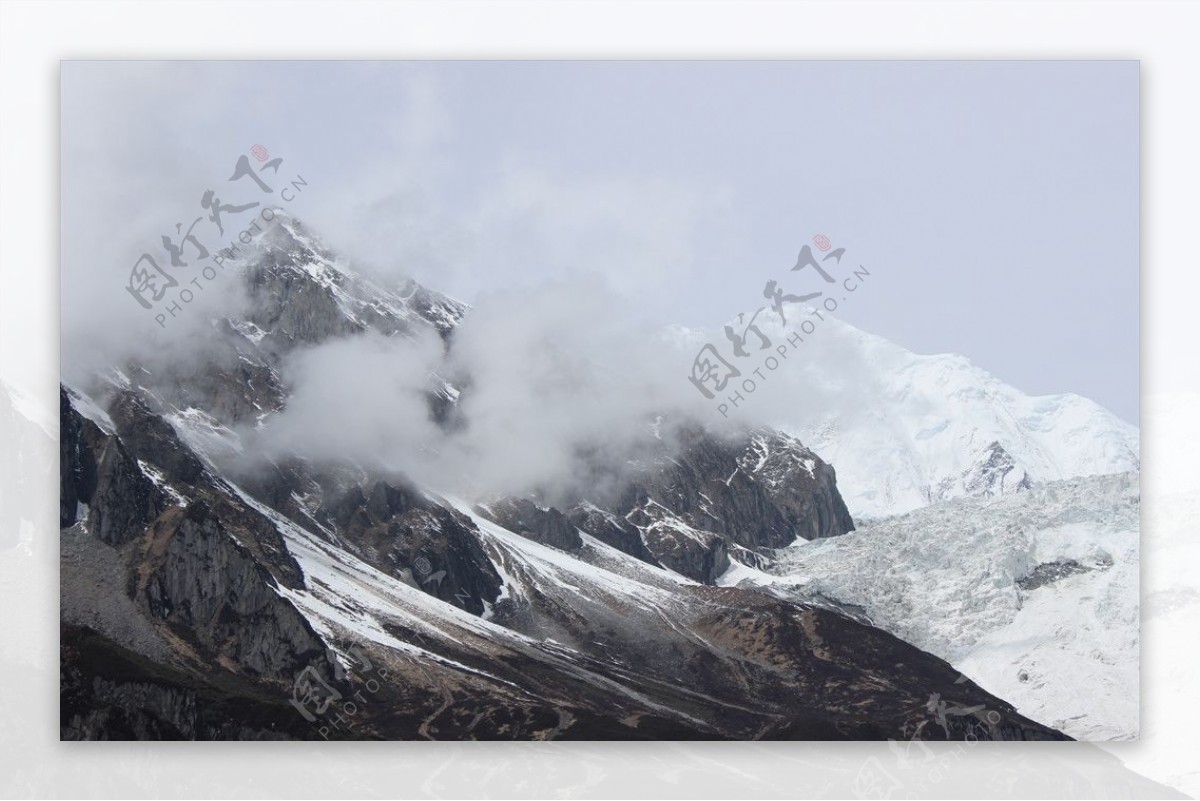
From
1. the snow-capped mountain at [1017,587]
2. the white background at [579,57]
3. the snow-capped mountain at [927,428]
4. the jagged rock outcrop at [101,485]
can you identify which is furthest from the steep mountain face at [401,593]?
the snow-capped mountain at [927,428]

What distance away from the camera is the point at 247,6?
27.3 metres

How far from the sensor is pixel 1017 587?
36250 mm

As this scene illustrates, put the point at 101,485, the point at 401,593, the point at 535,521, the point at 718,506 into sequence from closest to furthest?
the point at 101,485 < the point at 401,593 < the point at 535,521 < the point at 718,506

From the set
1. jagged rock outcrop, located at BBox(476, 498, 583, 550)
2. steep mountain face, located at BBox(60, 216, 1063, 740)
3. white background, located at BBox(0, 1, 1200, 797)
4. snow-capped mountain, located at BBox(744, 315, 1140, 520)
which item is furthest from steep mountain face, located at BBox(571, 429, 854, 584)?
white background, located at BBox(0, 1, 1200, 797)

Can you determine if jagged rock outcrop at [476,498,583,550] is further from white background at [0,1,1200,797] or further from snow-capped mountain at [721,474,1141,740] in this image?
white background at [0,1,1200,797]

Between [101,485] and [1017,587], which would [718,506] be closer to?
[1017,587]

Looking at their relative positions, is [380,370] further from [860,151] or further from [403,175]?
[860,151]

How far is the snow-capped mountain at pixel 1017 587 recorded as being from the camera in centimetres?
2869

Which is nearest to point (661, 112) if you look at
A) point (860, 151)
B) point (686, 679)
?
point (860, 151)

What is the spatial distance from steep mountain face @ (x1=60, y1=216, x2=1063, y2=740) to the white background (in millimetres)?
717

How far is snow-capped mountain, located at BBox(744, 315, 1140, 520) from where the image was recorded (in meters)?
32.0

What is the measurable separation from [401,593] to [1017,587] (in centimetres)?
1793

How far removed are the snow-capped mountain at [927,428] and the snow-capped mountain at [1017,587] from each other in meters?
0.81

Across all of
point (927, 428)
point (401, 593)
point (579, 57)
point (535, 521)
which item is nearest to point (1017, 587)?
point (927, 428)
